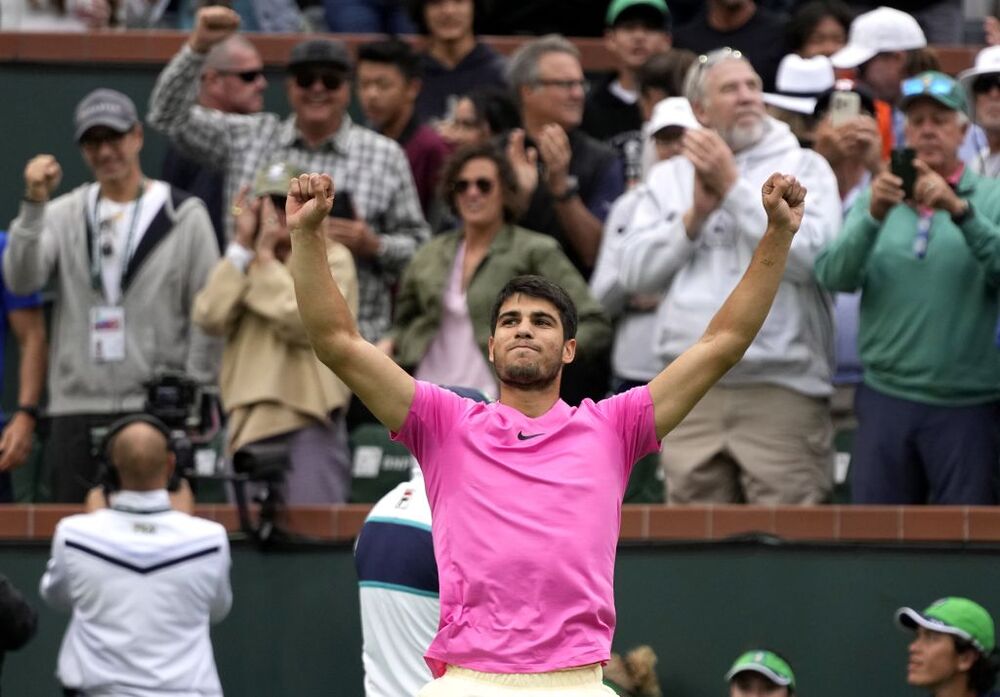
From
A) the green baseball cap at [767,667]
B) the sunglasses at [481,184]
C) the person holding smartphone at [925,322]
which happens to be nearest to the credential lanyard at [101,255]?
the sunglasses at [481,184]

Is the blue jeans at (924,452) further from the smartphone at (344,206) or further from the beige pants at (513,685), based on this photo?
the beige pants at (513,685)

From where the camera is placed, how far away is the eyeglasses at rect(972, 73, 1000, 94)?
9297mm

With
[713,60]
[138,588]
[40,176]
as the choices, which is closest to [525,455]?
[138,588]

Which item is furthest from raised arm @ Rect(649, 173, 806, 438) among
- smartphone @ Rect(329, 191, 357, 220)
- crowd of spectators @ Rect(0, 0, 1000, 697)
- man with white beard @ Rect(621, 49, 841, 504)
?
smartphone @ Rect(329, 191, 357, 220)

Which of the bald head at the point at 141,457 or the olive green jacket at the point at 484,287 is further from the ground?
the olive green jacket at the point at 484,287

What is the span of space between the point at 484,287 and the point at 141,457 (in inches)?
76.1

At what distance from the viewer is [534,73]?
10.4 metres

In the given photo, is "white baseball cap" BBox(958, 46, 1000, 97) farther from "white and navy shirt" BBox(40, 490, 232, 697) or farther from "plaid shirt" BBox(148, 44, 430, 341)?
"white and navy shirt" BBox(40, 490, 232, 697)

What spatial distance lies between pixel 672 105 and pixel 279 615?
2.81 metres

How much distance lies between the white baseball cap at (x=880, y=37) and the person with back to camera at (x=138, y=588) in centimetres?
422

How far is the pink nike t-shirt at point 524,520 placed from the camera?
552cm

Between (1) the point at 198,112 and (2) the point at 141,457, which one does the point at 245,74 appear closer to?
(1) the point at 198,112

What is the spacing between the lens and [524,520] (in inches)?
220

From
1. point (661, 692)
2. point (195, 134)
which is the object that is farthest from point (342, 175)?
point (661, 692)
